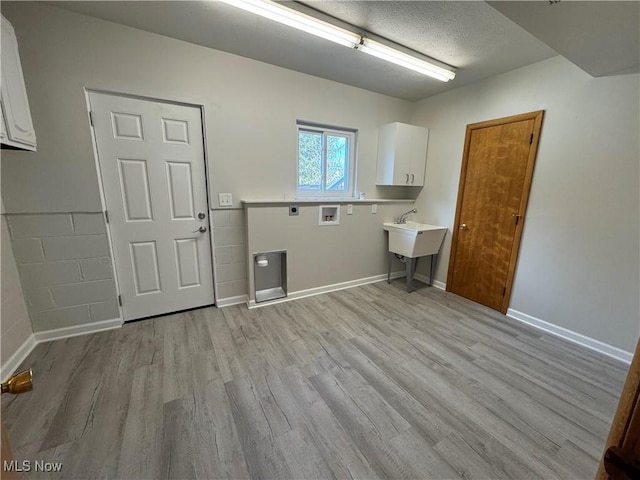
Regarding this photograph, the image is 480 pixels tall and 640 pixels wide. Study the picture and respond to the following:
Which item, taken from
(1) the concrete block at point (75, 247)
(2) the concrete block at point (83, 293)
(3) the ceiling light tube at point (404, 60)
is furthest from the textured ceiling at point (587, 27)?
(2) the concrete block at point (83, 293)

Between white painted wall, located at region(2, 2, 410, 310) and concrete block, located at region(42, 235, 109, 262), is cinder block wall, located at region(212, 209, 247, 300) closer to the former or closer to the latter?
white painted wall, located at region(2, 2, 410, 310)

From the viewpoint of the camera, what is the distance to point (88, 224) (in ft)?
7.11

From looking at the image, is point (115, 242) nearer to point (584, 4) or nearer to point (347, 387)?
point (347, 387)

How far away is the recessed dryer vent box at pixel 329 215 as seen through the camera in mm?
3055

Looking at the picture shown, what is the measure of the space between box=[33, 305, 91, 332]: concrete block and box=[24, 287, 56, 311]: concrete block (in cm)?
5

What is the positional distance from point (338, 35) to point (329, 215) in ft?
5.62

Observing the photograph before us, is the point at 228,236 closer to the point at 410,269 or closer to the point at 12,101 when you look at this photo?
the point at 12,101

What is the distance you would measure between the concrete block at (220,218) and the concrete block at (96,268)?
3.08ft

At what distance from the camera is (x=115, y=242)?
2.32 metres

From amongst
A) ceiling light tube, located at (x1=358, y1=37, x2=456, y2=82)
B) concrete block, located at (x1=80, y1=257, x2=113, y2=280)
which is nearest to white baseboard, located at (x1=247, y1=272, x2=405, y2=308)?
concrete block, located at (x1=80, y1=257, x2=113, y2=280)

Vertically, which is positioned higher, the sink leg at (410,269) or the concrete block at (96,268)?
the concrete block at (96,268)

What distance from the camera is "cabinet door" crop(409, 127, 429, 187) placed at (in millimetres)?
3422

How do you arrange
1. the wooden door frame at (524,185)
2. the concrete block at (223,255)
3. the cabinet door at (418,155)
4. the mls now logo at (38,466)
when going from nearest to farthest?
the mls now logo at (38,466)
the wooden door frame at (524,185)
the concrete block at (223,255)
the cabinet door at (418,155)

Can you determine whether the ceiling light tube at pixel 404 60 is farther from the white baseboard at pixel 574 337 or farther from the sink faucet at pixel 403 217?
the white baseboard at pixel 574 337
